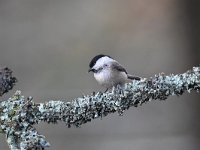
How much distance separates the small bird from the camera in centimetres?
127

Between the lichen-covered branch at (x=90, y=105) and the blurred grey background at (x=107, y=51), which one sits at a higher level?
the blurred grey background at (x=107, y=51)

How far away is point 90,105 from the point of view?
915 millimetres

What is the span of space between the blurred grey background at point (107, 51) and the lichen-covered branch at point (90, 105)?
61.0 inches

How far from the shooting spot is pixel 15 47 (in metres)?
2.54

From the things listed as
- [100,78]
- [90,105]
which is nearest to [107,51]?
[100,78]

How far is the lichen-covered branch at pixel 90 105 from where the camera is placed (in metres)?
0.87

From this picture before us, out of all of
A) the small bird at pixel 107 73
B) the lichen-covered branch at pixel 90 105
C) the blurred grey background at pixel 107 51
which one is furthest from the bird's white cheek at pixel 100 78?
the blurred grey background at pixel 107 51

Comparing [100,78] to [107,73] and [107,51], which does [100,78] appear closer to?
[107,73]

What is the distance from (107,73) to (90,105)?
389 millimetres

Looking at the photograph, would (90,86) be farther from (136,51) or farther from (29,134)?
(29,134)

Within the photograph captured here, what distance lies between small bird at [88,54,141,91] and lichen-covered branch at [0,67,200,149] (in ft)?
1.05

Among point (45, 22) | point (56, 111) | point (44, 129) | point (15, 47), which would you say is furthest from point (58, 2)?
point (56, 111)

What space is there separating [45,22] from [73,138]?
2.01 feet

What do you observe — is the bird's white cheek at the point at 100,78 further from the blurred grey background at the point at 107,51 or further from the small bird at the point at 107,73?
the blurred grey background at the point at 107,51
